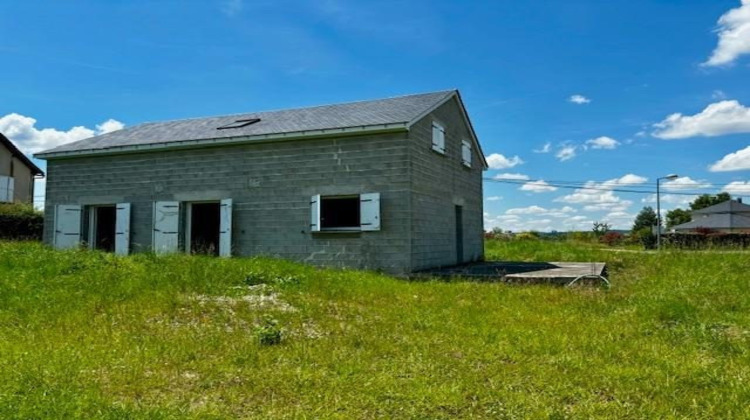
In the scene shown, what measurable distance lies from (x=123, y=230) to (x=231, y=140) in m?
4.11

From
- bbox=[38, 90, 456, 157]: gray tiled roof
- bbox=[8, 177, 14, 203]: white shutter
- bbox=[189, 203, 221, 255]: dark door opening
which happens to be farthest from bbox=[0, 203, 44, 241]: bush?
bbox=[189, 203, 221, 255]: dark door opening

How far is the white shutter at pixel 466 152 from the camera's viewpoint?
15.5 metres

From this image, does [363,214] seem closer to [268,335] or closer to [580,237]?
[268,335]

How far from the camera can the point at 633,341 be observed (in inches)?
211

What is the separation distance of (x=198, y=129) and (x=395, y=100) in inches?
232

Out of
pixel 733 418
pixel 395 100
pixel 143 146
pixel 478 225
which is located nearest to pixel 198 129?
pixel 143 146

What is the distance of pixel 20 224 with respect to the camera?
70.0ft

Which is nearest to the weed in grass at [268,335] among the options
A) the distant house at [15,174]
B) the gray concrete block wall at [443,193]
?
the gray concrete block wall at [443,193]

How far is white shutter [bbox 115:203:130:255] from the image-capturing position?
45.3 ft

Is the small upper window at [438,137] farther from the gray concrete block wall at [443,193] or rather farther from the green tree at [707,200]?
the green tree at [707,200]

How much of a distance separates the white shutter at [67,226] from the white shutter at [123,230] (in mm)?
1517

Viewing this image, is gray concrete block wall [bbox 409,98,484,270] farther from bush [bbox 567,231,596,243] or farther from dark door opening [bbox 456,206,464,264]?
bush [bbox 567,231,596,243]

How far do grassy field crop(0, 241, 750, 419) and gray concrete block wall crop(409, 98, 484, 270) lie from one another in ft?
9.66

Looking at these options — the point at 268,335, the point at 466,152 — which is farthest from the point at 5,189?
the point at 268,335
